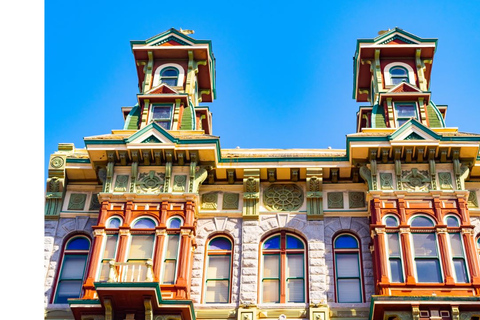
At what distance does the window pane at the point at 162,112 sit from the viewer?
93.8 ft

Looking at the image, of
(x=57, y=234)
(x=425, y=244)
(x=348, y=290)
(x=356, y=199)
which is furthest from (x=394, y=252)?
(x=57, y=234)

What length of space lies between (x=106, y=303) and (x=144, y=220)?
149 inches

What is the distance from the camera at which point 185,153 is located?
25.7 m

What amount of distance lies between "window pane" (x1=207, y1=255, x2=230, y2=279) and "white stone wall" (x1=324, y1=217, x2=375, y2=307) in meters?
3.04

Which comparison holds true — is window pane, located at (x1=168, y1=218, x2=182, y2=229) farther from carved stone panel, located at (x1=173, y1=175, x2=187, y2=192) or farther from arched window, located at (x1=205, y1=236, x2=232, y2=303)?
arched window, located at (x1=205, y1=236, x2=232, y2=303)

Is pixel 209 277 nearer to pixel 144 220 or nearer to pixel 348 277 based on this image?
pixel 144 220

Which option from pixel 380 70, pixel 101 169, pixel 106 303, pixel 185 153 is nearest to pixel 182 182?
pixel 185 153

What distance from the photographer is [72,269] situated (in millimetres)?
24562

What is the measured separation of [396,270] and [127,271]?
7622 millimetres

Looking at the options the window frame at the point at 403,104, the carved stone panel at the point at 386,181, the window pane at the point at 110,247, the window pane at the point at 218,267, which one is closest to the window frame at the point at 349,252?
the carved stone panel at the point at 386,181

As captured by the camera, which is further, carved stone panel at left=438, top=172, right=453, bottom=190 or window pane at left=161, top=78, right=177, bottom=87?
window pane at left=161, top=78, right=177, bottom=87

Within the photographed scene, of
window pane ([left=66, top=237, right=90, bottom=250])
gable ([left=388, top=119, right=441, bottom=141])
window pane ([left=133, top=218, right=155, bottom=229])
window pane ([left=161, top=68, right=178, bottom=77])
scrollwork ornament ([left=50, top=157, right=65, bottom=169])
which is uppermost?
window pane ([left=161, top=68, right=178, bottom=77])

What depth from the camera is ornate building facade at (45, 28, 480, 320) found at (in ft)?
73.6

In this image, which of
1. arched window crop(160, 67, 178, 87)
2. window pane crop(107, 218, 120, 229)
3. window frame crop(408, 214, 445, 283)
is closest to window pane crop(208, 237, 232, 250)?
window pane crop(107, 218, 120, 229)
